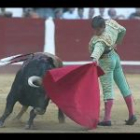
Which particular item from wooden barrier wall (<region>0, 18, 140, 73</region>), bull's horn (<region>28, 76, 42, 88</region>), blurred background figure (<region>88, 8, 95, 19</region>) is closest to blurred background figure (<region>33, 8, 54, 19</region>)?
wooden barrier wall (<region>0, 18, 140, 73</region>)

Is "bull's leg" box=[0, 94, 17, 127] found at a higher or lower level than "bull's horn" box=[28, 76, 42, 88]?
lower

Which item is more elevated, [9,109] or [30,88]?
[30,88]

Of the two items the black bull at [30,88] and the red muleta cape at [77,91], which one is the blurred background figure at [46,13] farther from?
the red muleta cape at [77,91]

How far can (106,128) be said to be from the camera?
5.56 meters

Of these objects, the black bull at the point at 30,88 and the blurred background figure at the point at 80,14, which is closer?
the black bull at the point at 30,88

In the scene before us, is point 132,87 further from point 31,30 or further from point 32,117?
point 32,117

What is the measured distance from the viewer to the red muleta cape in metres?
5.38

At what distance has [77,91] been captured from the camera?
543cm

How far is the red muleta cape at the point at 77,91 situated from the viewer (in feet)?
17.6

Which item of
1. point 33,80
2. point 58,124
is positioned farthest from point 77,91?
point 58,124

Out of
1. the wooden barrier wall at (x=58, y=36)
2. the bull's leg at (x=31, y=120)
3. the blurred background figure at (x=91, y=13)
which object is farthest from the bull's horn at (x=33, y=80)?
the blurred background figure at (x=91, y=13)

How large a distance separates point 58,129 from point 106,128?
439 millimetres

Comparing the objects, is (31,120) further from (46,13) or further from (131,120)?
(46,13)

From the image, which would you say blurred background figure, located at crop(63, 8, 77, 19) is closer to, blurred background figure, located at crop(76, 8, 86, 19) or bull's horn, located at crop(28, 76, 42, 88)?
blurred background figure, located at crop(76, 8, 86, 19)
